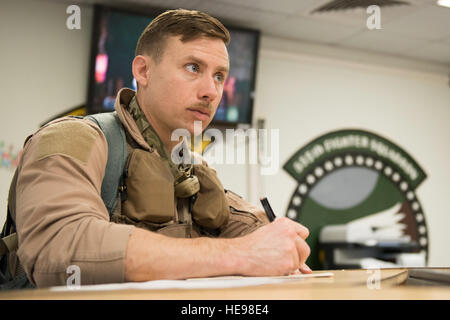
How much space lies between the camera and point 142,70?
5.32 ft

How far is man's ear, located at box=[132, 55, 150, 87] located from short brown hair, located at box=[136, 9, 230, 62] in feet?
0.13

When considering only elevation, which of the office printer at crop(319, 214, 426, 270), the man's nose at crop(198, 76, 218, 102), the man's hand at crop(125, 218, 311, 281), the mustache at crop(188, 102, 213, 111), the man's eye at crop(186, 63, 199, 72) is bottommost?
the office printer at crop(319, 214, 426, 270)

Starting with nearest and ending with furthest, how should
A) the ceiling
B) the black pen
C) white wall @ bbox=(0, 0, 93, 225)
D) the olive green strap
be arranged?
the olive green strap, the black pen, white wall @ bbox=(0, 0, 93, 225), the ceiling

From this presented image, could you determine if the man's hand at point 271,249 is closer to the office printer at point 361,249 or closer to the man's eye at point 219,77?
the man's eye at point 219,77

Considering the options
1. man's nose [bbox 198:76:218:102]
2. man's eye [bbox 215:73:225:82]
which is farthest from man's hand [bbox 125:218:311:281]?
man's eye [bbox 215:73:225:82]

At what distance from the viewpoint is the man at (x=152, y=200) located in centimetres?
88

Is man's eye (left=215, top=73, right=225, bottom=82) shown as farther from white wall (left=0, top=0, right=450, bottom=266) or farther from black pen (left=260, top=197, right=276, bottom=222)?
white wall (left=0, top=0, right=450, bottom=266)

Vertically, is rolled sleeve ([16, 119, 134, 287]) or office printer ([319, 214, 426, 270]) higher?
rolled sleeve ([16, 119, 134, 287])

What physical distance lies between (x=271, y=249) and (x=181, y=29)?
0.82 m

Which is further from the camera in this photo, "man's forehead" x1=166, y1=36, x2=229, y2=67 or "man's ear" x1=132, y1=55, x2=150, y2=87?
"man's ear" x1=132, y1=55, x2=150, y2=87

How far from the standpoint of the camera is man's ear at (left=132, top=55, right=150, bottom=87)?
1605 mm

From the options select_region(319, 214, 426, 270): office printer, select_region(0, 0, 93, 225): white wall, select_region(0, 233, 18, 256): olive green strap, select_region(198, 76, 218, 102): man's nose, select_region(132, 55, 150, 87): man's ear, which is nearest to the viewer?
select_region(0, 233, 18, 256): olive green strap

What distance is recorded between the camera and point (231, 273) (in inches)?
36.6

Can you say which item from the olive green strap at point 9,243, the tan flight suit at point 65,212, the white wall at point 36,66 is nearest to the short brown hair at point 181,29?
the tan flight suit at point 65,212
